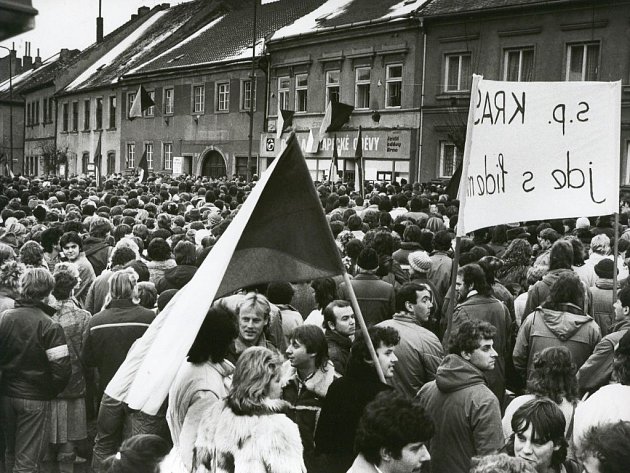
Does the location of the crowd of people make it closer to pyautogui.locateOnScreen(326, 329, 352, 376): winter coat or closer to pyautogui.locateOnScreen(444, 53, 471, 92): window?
pyautogui.locateOnScreen(326, 329, 352, 376): winter coat

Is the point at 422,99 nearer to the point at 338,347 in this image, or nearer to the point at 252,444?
the point at 338,347

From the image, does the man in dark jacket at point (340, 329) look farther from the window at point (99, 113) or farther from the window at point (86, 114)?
the window at point (86, 114)

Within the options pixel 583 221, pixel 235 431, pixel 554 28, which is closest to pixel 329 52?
pixel 554 28

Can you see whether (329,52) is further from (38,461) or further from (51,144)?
(51,144)

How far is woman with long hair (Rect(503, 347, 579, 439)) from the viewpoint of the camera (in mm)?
4602

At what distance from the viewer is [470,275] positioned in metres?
6.68

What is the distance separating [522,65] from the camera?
2753cm

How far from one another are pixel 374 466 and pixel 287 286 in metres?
A: 3.23

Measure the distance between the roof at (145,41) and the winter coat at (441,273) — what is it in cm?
4528

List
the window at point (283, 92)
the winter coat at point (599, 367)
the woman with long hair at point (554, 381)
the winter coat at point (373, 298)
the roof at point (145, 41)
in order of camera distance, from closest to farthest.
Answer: the woman with long hair at point (554, 381)
the winter coat at point (599, 367)
the winter coat at point (373, 298)
the window at point (283, 92)
the roof at point (145, 41)

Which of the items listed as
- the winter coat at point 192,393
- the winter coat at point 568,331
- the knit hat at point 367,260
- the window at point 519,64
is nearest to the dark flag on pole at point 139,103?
the window at point 519,64

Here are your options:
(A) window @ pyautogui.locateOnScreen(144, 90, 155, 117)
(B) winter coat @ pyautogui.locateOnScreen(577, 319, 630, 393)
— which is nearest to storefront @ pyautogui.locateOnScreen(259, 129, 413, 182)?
(A) window @ pyautogui.locateOnScreen(144, 90, 155, 117)

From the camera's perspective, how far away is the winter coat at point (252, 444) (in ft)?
11.7

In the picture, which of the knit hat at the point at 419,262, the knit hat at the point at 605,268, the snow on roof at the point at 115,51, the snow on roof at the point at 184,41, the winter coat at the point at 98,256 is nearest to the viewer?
the knit hat at the point at 605,268
